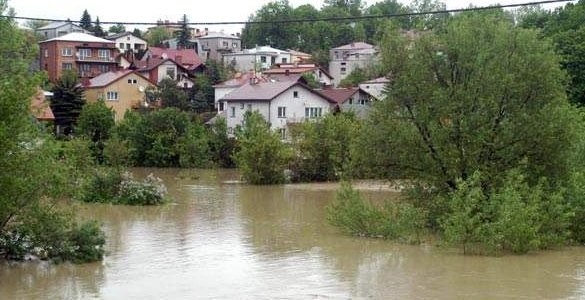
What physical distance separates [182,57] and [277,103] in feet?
115

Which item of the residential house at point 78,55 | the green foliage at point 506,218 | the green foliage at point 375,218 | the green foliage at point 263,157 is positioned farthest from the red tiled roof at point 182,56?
the green foliage at point 506,218

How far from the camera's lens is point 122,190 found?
33219 mm

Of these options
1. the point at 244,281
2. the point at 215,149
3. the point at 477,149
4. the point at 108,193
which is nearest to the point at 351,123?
the point at 215,149

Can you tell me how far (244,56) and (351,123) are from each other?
174 ft

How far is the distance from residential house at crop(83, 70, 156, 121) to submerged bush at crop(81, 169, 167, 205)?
33937 millimetres

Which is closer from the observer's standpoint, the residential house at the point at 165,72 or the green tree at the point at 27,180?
the green tree at the point at 27,180

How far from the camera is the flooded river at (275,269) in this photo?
16.2 m

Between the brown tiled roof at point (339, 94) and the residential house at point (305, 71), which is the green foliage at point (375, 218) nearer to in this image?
the brown tiled roof at point (339, 94)

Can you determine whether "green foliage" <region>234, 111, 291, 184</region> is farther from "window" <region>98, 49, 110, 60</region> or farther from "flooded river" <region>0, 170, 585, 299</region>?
"window" <region>98, 49, 110, 60</region>

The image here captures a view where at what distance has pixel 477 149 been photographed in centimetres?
2341

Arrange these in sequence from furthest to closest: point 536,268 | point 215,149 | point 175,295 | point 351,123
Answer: point 215,149 < point 351,123 < point 536,268 < point 175,295

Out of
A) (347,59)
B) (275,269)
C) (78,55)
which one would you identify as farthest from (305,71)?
(275,269)

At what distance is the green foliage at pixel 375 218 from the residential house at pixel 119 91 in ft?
151

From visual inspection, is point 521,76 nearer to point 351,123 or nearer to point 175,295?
point 175,295
